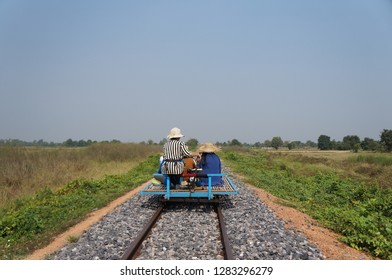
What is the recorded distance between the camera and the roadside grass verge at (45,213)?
6.12 meters

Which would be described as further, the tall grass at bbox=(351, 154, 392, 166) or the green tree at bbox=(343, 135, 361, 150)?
the green tree at bbox=(343, 135, 361, 150)

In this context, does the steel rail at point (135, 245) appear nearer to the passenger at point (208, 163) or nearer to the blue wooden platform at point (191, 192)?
the blue wooden platform at point (191, 192)

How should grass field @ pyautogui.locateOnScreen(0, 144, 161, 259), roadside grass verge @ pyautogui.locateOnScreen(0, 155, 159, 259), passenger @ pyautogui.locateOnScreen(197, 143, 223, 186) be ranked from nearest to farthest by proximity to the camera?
roadside grass verge @ pyautogui.locateOnScreen(0, 155, 159, 259) < grass field @ pyautogui.locateOnScreen(0, 144, 161, 259) < passenger @ pyautogui.locateOnScreen(197, 143, 223, 186)

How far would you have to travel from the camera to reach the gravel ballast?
4.73m

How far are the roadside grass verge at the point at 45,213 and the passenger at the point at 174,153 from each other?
7.96 ft

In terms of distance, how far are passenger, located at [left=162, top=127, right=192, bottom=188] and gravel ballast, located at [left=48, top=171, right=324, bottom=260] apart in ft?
3.14

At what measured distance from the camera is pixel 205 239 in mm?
5410

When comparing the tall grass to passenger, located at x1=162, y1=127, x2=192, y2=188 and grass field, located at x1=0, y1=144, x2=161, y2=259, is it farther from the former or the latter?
passenger, located at x1=162, y1=127, x2=192, y2=188

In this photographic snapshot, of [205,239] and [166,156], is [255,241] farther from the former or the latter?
[166,156]

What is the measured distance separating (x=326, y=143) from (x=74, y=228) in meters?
107

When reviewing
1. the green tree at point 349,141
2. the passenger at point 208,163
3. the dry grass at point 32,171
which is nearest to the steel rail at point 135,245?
the passenger at point 208,163

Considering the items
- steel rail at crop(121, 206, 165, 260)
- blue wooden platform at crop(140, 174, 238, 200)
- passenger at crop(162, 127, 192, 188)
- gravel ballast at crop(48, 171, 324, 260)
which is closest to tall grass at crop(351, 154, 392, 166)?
blue wooden platform at crop(140, 174, 238, 200)

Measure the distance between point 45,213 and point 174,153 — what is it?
3672 millimetres
